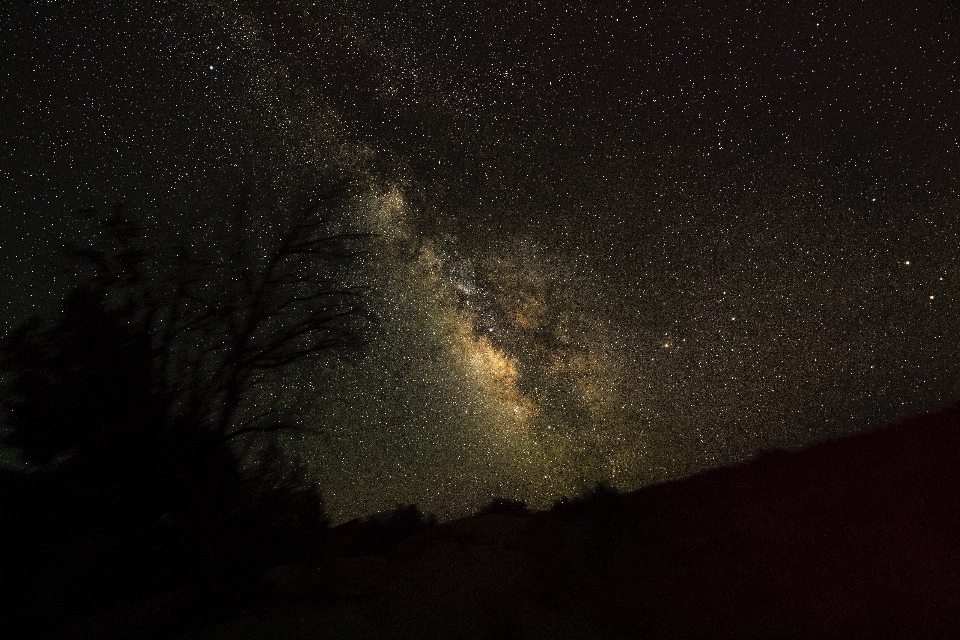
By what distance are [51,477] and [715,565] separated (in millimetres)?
10480

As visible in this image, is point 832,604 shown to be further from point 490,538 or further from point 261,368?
point 261,368

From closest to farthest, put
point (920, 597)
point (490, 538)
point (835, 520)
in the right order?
point (920, 597) < point (835, 520) < point (490, 538)

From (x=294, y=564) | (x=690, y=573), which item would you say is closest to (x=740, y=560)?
(x=690, y=573)

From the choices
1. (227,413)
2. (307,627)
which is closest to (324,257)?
(227,413)

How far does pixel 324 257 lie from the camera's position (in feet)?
35.0

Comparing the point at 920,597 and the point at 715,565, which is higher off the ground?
the point at 715,565

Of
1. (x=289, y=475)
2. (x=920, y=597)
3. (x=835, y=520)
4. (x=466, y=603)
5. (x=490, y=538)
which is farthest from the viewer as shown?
(x=289, y=475)

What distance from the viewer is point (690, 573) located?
10.4 m

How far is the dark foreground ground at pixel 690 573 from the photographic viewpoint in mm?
8570

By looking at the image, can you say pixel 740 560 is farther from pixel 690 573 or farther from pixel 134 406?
pixel 134 406

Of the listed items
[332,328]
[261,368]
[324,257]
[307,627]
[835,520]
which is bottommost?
[307,627]

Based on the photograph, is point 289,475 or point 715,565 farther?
point 289,475

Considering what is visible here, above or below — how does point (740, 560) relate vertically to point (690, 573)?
above

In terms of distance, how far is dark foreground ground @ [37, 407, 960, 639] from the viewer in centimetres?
857
